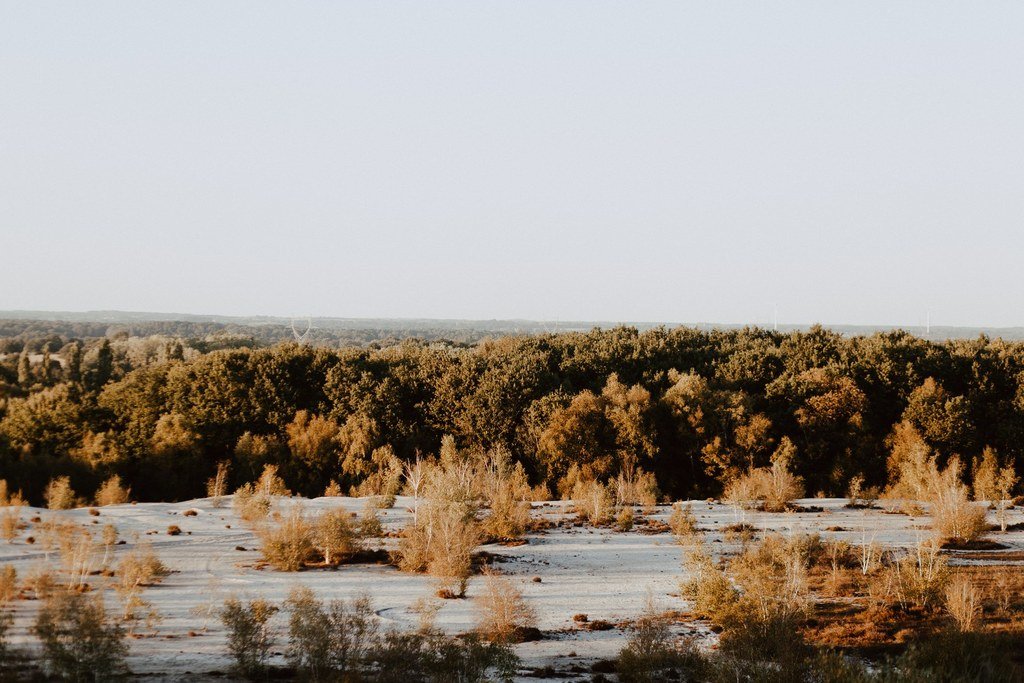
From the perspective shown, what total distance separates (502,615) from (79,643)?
297 inches

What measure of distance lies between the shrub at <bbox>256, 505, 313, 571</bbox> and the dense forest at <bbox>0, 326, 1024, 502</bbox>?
1651 cm

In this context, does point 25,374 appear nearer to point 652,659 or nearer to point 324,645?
point 324,645

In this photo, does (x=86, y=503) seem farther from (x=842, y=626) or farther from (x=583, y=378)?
(x=842, y=626)

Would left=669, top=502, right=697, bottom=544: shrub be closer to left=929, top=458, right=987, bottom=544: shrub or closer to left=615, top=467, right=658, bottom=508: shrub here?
left=615, top=467, right=658, bottom=508: shrub

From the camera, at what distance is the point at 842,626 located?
18.0m

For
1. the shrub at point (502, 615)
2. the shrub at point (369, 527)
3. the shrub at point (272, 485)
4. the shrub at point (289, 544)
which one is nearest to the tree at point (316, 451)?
the shrub at point (272, 485)

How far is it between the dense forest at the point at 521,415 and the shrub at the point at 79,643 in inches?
958

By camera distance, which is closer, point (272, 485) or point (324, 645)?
point (324, 645)

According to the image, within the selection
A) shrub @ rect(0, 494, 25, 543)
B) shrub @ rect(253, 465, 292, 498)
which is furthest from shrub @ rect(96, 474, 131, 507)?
shrub @ rect(0, 494, 25, 543)

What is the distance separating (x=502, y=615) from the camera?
17234 millimetres

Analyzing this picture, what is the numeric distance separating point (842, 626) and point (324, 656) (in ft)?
34.8

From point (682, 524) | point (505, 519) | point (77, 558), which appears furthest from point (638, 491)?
point (77, 558)

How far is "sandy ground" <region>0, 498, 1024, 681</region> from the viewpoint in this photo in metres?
16.4

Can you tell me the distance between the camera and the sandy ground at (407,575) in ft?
53.8
